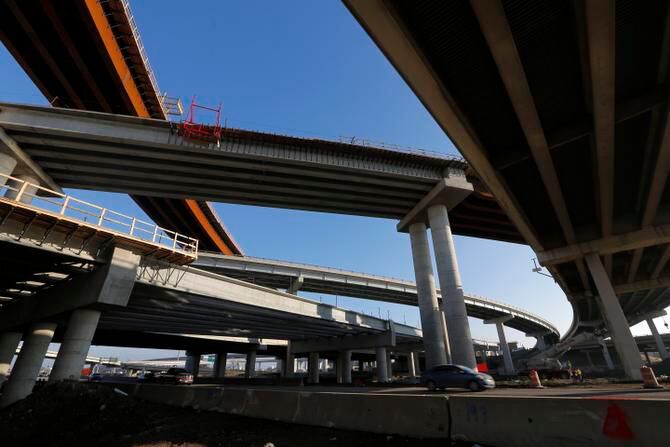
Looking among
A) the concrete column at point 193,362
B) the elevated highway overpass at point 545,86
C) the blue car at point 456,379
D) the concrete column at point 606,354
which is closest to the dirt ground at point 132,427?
the elevated highway overpass at point 545,86

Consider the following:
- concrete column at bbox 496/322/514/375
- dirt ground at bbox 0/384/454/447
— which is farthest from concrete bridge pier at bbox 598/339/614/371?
dirt ground at bbox 0/384/454/447

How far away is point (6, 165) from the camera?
2477cm

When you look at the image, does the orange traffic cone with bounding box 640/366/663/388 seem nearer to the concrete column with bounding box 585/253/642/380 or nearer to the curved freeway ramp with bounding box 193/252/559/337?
the concrete column with bounding box 585/253/642/380

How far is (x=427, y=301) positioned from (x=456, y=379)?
13.6 metres

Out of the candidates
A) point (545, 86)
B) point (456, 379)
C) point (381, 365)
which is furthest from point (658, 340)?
point (545, 86)

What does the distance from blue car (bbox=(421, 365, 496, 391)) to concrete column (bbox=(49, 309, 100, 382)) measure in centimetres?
1897

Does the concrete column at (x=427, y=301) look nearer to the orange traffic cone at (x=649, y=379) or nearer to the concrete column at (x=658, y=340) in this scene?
the orange traffic cone at (x=649, y=379)

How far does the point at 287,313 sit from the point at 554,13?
2606cm

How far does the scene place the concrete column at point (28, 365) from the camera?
58.9 ft

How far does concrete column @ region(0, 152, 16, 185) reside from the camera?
24.4 meters

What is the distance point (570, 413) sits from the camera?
5176mm

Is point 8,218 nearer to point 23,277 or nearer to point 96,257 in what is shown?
point 96,257

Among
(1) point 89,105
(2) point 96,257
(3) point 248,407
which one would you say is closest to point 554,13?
(3) point 248,407

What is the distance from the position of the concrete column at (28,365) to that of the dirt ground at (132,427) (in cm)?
378
